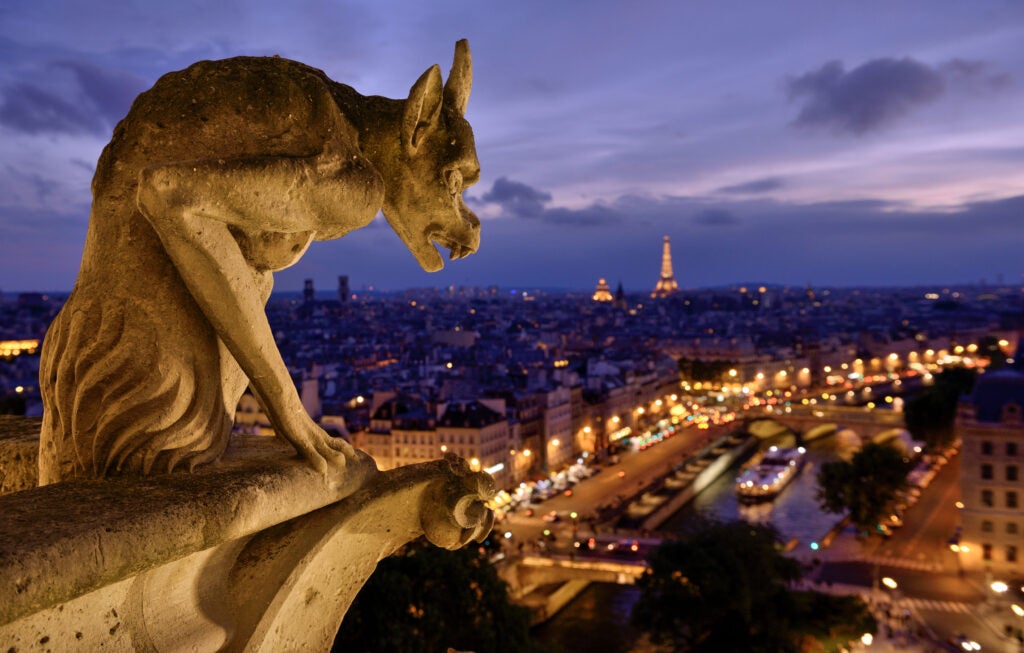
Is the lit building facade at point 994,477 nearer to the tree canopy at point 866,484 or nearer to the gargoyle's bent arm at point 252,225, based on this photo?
the tree canopy at point 866,484

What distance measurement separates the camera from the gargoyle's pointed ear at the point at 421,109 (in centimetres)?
224

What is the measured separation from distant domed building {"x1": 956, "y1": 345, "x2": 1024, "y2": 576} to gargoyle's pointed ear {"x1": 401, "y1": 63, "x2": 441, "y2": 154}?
21482mm

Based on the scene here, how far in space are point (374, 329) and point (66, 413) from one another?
9274 cm

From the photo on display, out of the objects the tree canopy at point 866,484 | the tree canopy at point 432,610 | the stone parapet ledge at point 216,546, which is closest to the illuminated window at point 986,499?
the tree canopy at point 866,484

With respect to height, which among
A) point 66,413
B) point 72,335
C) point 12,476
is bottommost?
point 12,476

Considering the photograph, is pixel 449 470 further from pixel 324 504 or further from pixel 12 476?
pixel 12 476

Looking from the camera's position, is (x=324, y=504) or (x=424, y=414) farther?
(x=424, y=414)

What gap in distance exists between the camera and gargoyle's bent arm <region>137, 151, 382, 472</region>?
1904mm

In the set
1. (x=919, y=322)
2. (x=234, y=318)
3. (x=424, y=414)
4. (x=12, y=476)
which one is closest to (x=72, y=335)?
(x=234, y=318)

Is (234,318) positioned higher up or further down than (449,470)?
higher up

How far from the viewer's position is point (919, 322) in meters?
101

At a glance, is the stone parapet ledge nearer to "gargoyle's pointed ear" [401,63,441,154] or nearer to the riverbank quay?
"gargoyle's pointed ear" [401,63,441,154]

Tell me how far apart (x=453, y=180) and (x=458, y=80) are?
27 cm

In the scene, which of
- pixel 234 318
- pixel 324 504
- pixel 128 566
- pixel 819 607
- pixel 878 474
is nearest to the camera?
pixel 128 566
